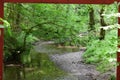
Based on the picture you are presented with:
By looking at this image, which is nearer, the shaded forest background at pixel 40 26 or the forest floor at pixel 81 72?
the forest floor at pixel 81 72

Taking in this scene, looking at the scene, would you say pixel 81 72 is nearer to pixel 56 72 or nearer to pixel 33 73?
pixel 56 72

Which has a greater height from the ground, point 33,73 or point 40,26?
point 40,26

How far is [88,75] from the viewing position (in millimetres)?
12922

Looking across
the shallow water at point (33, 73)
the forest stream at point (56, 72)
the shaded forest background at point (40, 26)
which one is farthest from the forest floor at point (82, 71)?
the shaded forest background at point (40, 26)

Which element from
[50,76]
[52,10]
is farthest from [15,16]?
[50,76]

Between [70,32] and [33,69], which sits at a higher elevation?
[70,32]

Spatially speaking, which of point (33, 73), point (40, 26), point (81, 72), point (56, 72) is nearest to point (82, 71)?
point (81, 72)

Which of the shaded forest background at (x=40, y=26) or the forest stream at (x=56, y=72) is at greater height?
the shaded forest background at (x=40, y=26)

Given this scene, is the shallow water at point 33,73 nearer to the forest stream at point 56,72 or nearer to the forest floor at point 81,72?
the forest stream at point 56,72

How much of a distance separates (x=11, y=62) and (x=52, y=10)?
3.49 m

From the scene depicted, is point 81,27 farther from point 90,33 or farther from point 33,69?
point 90,33

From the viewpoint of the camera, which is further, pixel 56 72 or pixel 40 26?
pixel 40 26

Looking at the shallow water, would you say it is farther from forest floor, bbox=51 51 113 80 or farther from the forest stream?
forest floor, bbox=51 51 113 80

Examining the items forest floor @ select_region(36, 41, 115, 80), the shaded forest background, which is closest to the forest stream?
forest floor @ select_region(36, 41, 115, 80)
